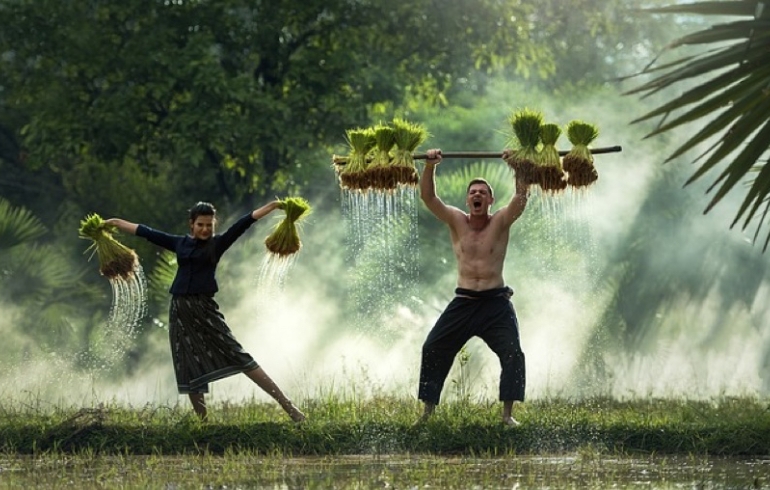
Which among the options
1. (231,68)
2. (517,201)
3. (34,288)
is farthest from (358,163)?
(231,68)

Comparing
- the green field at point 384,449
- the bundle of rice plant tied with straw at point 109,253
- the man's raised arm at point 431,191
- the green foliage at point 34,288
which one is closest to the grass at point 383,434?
the green field at point 384,449

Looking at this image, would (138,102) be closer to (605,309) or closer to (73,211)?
(73,211)

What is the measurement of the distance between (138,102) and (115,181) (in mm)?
4621

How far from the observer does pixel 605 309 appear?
1978 centimetres

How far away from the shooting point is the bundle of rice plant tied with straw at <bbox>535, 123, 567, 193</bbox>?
42.1ft

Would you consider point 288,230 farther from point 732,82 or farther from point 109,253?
point 732,82

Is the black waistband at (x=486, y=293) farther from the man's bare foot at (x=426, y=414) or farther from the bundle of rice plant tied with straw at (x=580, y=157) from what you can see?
the bundle of rice plant tied with straw at (x=580, y=157)

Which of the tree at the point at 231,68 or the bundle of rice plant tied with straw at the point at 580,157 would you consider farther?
the tree at the point at 231,68

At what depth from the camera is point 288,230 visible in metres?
13.5

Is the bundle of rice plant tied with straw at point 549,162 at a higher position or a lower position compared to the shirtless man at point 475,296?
higher

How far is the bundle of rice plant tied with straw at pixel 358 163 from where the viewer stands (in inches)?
515

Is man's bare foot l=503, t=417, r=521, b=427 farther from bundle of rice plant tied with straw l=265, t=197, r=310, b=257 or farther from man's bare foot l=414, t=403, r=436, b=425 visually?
bundle of rice plant tied with straw l=265, t=197, r=310, b=257

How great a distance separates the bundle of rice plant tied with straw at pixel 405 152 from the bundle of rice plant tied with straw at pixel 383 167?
0.03 meters

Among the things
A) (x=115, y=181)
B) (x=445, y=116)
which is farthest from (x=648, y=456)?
(x=445, y=116)
